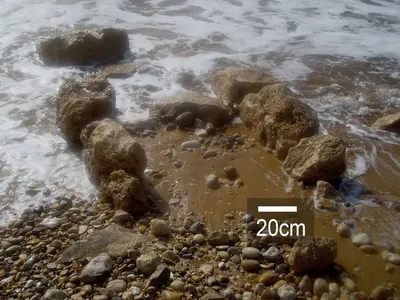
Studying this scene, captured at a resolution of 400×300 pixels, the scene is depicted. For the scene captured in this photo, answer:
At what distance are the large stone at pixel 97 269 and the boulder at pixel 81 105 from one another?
87.9 inches

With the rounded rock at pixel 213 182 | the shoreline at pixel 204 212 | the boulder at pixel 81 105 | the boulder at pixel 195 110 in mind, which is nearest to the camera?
the shoreline at pixel 204 212

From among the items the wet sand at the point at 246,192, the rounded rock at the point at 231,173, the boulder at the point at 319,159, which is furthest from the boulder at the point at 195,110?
the boulder at the point at 319,159

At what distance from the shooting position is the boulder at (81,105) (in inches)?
199

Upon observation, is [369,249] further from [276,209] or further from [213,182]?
[213,182]

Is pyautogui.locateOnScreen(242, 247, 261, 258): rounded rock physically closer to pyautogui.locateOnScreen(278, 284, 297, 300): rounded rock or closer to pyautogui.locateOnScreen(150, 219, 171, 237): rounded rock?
pyautogui.locateOnScreen(278, 284, 297, 300): rounded rock

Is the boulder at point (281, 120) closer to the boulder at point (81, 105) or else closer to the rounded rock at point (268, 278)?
the rounded rock at point (268, 278)

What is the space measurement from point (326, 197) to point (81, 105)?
318cm

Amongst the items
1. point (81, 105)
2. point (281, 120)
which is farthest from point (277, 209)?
point (81, 105)

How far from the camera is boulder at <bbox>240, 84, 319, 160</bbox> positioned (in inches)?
182

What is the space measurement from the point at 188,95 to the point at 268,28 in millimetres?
4667

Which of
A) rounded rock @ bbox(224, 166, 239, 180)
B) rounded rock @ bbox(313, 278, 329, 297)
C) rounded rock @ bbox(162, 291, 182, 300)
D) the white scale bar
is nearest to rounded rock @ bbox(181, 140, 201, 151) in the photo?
rounded rock @ bbox(224, 166, 239, 180)

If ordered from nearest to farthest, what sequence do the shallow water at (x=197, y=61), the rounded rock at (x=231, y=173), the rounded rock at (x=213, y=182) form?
the rounded rock at (x=213, y=182)
the rounded rock at (x=231, y=173)
the shallow water at (x=197, y=61)

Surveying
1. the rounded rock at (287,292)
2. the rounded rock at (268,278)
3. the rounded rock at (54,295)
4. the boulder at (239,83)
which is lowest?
the rounded rock at (268,278)

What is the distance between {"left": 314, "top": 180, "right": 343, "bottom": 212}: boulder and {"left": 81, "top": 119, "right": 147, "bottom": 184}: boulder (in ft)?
5.87
